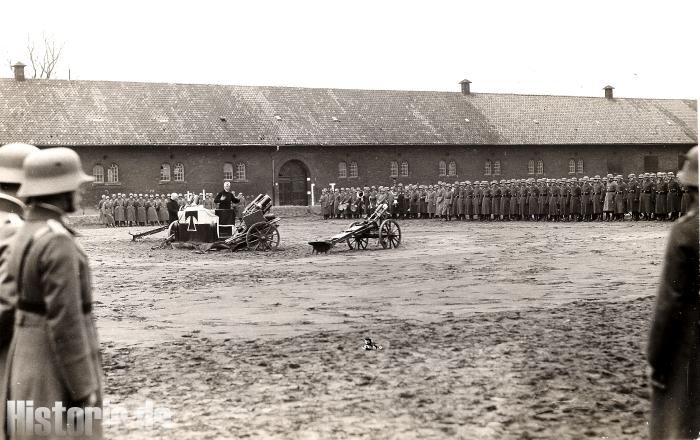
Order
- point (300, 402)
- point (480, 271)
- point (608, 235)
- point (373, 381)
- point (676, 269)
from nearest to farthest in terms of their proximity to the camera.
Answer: point (676, 269), point (300, 402), point (373, 381), point (480, 271), point (608, 235)

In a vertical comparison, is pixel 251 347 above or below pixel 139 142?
below

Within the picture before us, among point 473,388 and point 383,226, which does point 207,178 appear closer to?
point 383,226

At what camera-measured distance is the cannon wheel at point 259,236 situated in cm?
2089

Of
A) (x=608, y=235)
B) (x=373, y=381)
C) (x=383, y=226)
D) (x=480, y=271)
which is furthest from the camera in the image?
(x=608, y=235)

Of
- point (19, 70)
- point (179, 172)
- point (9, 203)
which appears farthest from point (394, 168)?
point (9, 203)

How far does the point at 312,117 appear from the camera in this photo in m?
49.4

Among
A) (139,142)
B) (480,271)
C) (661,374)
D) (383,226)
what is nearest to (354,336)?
(661,374)

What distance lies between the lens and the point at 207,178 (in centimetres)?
4581

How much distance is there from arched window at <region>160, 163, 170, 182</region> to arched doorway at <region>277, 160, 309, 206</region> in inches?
251

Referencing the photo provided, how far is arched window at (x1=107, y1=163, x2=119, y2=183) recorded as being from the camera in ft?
144

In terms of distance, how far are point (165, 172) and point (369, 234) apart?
87.1 feet

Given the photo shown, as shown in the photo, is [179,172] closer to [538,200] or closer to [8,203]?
[538,200]

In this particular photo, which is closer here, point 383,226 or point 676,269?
point 676,269

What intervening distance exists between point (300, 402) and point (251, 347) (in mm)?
2277
